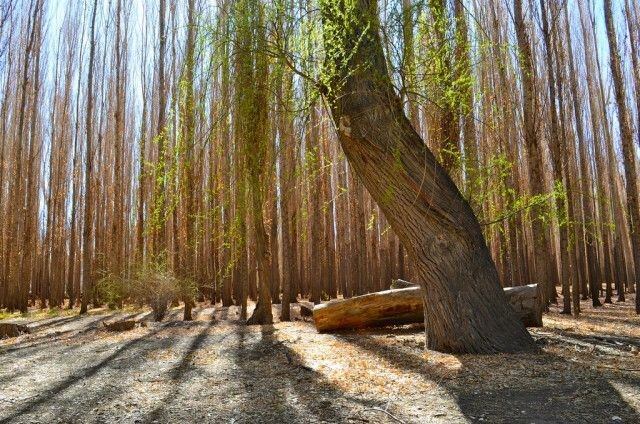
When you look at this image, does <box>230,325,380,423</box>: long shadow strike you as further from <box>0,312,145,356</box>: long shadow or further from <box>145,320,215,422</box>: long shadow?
<box>0,312,145,356</box>: long shadow

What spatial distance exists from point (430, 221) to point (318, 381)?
145cm

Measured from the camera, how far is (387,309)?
5.95 metres

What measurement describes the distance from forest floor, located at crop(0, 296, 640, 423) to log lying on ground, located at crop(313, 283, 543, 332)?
204mm

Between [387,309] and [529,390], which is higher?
[387,309]

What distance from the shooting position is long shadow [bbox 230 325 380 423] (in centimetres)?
281

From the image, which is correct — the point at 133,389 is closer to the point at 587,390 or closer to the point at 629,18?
the point at 587,390

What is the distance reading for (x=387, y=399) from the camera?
3.03 meters

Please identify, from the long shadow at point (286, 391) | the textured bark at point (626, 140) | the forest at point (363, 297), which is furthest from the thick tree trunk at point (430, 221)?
the textured bark at point (626, 140)

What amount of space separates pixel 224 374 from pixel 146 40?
1034cm

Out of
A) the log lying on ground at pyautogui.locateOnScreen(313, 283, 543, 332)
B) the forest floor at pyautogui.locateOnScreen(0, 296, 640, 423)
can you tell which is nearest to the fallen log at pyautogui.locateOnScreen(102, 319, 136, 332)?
the forest floor at pyautogui.locateOnScreen(0, 296, 640, 423)

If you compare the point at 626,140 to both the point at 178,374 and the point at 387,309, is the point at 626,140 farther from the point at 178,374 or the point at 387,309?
the point at 178,374

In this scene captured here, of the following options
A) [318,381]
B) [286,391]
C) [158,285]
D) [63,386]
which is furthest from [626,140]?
[63,386]

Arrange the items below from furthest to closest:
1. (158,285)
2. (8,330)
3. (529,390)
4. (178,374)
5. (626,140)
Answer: (158,285)
(626,140)
(8,330)
(178,374)
(529,390)

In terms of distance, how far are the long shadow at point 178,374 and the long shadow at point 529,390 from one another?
62.5 inches
